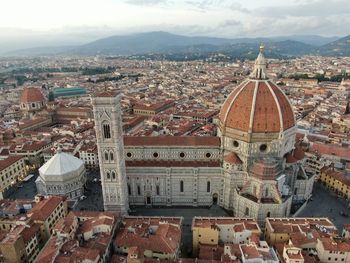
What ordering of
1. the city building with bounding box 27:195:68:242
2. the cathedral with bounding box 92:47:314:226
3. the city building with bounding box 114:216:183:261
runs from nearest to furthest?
the city building with bounding box 114:216:183:261
the city building with bounding box 27:195:68:242
the cathedral with bounding box 92:47:314:226

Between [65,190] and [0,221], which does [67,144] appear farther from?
[0,221]

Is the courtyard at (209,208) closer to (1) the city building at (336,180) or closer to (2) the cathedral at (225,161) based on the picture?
(1) the city building at (336,180)

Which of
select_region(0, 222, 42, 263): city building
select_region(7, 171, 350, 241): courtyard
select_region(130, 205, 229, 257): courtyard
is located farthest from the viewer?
select_region(130, 205, 229, 257): courtyard

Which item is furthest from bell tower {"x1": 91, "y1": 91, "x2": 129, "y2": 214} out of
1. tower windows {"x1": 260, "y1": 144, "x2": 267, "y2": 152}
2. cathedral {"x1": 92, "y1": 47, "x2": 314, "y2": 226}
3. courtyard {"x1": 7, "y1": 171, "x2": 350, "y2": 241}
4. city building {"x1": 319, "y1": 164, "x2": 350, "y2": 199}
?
city building {"x1": 319, "y1": 164, "x2": 350, "y2": 199}

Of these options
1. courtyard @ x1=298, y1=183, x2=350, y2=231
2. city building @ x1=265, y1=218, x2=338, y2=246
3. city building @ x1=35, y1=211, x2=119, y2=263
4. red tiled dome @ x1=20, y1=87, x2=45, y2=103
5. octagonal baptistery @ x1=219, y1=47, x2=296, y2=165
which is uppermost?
octagonal baptistery @ x1=219, y1=47, x2=296, y2=165

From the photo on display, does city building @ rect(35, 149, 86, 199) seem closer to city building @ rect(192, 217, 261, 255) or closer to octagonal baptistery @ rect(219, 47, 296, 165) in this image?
city building @ rect(192, 217, 261, 255)

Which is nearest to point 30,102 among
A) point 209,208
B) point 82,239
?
point 82,239
